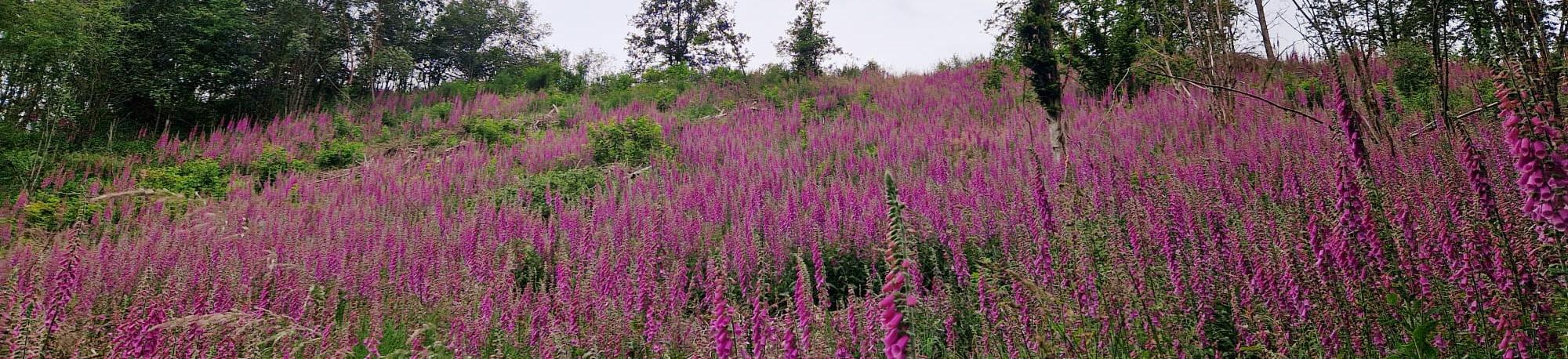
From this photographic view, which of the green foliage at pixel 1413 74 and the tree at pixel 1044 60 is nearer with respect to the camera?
the tree at pixel 1044 60

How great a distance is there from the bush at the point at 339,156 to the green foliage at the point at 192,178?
1.55m

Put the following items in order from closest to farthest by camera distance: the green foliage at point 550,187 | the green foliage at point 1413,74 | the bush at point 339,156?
the green foliage at point 1413,74 < the green foliage at point 550,187 < the bush at point 339,156

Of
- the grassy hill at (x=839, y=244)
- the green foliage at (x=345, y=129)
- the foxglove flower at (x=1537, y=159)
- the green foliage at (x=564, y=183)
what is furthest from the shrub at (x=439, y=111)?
the foxglove flower at (x=1537, y=159)

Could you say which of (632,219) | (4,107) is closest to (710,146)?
(632,219)

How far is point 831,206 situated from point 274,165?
12.6 metres

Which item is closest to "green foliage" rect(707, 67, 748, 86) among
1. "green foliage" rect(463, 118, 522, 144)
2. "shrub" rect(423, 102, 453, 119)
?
"green foliage" rect(463, 118, 522, 144)

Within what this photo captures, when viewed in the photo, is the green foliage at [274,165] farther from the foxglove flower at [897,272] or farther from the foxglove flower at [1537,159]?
the foxglove flower at [1537,159]

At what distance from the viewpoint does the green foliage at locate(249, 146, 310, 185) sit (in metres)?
12.9

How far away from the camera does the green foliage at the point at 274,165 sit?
12.9 m

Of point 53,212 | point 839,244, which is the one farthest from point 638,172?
point 53,212

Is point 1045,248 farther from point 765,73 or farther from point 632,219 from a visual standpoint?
point 765,73

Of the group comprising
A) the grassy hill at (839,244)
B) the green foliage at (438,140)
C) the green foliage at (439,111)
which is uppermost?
the green foliage at (439,111)

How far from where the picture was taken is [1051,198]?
18.7ft

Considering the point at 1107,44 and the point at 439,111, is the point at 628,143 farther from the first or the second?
the point at 439,111
